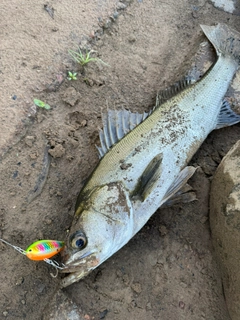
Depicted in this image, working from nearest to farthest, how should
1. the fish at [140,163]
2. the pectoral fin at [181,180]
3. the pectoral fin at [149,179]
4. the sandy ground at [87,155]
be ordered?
the fish at [140,163] < the sandy ground at [87,155] < the pectoral fin at [149,179] < the pectoral fin at [181,180]

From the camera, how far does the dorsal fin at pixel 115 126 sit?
3.38 meters

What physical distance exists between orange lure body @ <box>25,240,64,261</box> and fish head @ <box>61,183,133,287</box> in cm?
8

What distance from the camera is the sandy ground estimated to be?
3078mm

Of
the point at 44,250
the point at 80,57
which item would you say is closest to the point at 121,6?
the point at 80,57

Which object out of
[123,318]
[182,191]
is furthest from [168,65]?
[123,318]

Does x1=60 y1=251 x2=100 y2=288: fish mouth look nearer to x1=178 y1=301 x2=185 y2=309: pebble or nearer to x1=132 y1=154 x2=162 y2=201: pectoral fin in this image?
x1=132 y1=154 x2=162 y2=201: pectoral fin

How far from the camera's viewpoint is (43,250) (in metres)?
→ 2.76

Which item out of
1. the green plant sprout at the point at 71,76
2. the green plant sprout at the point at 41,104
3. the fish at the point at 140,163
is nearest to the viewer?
the fish at the point at 140,163

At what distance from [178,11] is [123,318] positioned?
12.3ft

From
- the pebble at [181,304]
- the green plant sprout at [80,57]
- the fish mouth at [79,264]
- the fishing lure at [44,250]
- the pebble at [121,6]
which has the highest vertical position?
the pebble at [121,6]

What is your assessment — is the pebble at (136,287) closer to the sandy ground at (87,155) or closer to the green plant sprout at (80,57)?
the sandy ground at (87,155)

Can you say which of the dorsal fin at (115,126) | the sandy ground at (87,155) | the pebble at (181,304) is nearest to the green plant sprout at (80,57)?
the sandy ground at (87,155)

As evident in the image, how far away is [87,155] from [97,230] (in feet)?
3.10

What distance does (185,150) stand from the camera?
3520 mm
